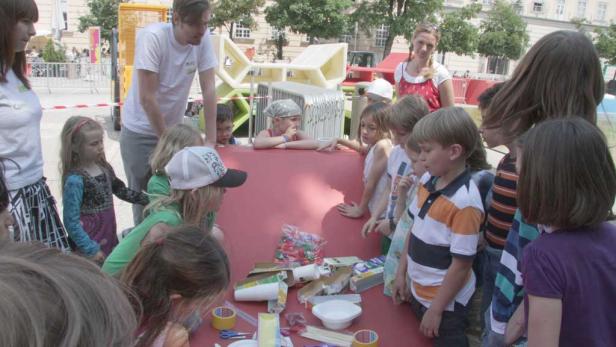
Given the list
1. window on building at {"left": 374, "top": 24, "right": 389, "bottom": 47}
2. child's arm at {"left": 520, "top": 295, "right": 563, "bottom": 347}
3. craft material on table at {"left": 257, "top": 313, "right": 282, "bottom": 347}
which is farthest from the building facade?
child's arm at {"left": 520, "top": 295, "right": 563, "bottom": 347}

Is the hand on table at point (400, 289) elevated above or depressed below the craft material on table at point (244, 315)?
above

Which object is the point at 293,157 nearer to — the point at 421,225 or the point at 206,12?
the point at 206,12

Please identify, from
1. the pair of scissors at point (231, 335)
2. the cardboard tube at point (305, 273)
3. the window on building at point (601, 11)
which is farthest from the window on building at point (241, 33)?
the pair of scissors at point (231, 335)

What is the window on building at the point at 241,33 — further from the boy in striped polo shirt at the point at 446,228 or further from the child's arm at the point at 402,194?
the boy in striped polo shirt at the point at 446,228

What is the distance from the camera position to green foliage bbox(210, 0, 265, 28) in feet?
104

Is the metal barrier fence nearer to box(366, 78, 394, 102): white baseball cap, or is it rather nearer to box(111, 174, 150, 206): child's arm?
box(366, 78, 394, 102): white baseball cap

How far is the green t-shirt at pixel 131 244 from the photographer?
1.99 meters

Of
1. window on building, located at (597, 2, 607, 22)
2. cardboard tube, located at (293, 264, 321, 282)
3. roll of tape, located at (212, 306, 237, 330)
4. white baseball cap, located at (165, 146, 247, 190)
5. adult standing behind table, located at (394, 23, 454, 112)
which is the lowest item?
roll of tape, located at (212, 306, 237, 330)

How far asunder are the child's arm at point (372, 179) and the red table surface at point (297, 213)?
56 mm

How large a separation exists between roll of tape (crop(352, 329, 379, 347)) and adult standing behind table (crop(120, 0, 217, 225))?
1725 millimetres

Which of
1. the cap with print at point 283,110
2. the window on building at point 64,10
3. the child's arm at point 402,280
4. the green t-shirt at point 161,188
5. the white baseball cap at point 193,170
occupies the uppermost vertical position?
the window on building at point 64,10

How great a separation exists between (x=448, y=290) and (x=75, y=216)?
76.8 inches

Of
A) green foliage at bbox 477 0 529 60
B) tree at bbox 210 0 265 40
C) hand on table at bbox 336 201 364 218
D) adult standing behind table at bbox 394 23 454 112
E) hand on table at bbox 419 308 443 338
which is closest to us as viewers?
hand on table at bbox 419 308 443 338

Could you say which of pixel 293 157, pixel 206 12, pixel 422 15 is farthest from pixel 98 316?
pixel 422 15
